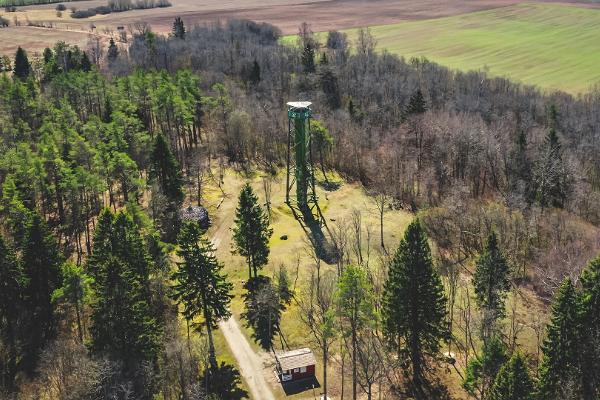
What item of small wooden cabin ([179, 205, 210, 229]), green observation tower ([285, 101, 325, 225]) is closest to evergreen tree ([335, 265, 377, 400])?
small wooden cabin ([179, 205, 210, 229])

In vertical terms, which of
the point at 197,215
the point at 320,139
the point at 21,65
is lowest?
the point at 197,215

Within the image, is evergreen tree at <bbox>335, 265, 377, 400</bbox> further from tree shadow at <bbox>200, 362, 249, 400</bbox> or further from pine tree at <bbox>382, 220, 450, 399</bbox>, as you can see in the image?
tree shadow at <bbox>200, 362, 249, 400</bbox>

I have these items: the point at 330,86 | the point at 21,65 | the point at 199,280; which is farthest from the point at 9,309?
the point at 21,65

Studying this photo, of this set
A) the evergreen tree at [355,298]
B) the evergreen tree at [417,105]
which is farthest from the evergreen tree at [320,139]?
the evergreen tree at [355,298]

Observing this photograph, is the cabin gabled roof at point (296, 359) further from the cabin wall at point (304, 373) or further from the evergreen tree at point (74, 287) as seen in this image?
the evergreen tree at point (74, 287)

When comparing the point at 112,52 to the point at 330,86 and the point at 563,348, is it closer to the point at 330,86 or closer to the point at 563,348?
the point at 330,86

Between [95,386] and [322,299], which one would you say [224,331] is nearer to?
[322,299]

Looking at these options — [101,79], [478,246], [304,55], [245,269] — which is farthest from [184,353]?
[304,55]
